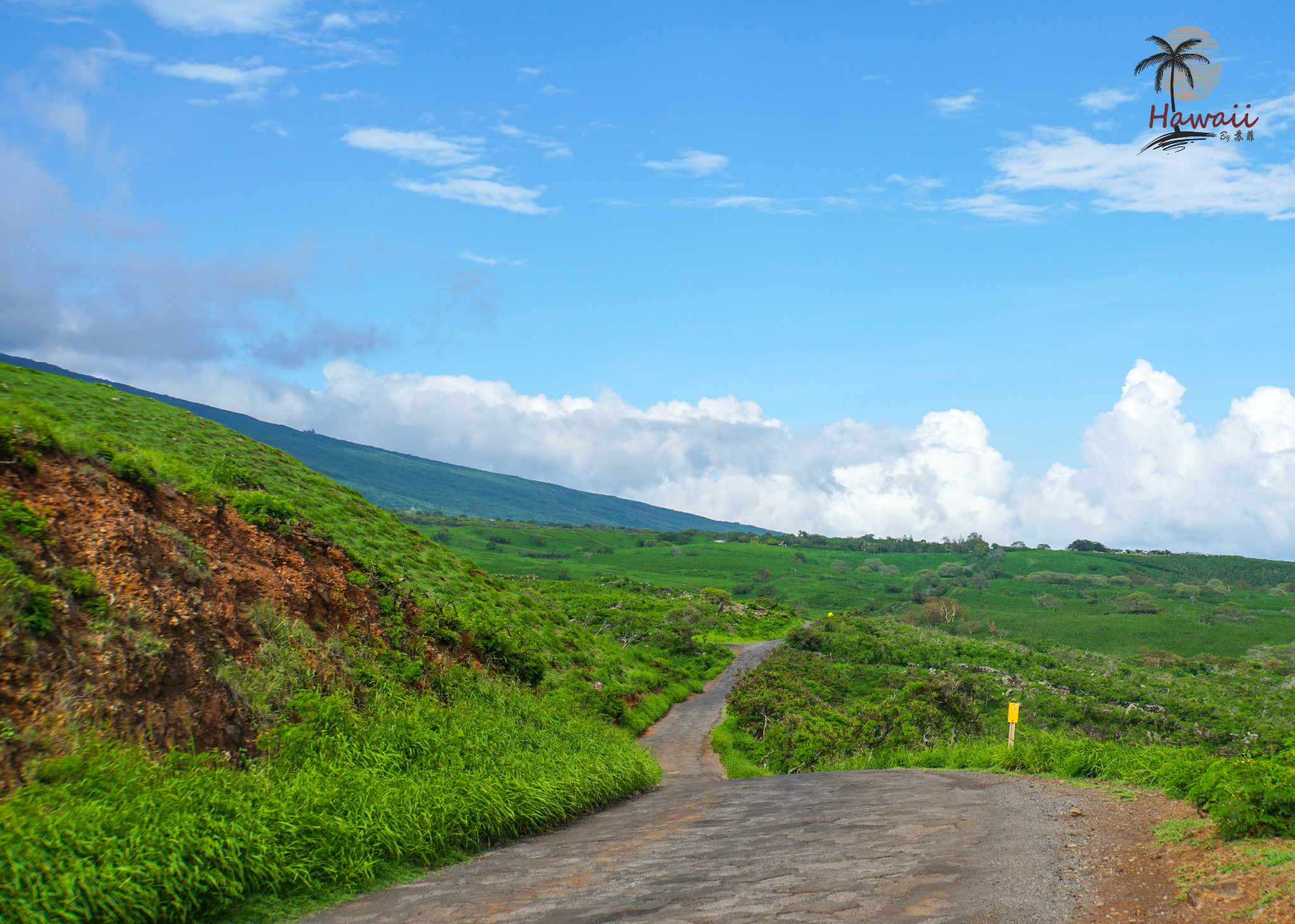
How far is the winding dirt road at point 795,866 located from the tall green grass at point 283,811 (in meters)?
0.51

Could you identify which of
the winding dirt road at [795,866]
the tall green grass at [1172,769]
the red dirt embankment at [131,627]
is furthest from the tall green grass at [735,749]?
the red dirt embankment at [131,627]

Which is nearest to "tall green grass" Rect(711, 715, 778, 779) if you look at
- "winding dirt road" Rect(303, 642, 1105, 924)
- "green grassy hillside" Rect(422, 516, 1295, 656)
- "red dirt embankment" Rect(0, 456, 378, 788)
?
"winding dirt road" Rect(303, 642, 1105, 924)

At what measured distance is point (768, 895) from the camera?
6.38 metres

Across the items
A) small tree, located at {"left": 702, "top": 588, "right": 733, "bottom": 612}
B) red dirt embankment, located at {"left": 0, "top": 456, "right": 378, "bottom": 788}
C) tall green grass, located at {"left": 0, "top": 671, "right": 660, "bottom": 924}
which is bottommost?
small tree, located at {"left": 702, "top": 588, "right": 733, "bottom": 612}

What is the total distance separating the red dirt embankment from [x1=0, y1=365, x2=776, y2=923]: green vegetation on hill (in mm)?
84

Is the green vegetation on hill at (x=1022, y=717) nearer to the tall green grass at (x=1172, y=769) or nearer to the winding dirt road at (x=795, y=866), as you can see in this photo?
the tall green grass at (x=1172, y=769)

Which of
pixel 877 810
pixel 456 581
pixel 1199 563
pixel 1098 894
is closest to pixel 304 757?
pixel 877 810

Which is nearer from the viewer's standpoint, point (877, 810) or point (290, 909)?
point (290, 909)

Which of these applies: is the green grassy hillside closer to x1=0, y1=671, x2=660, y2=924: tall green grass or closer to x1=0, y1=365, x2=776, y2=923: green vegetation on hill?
x1=0, y1=365, x2=776, y2=923: green vegetation on hill

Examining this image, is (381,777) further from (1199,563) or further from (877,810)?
(1199,563)

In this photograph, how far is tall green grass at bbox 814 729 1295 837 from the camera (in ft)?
20.6

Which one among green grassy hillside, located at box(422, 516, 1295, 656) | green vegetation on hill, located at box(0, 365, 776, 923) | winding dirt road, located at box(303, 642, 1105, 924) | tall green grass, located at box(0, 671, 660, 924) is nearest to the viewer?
tall green grass, located at box(0, 671, 660, 924)

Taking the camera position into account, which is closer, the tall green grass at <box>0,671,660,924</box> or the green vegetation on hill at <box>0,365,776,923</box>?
the tall green grass at <box>0,671,660,924</box>

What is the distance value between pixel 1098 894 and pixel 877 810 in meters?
4.59
